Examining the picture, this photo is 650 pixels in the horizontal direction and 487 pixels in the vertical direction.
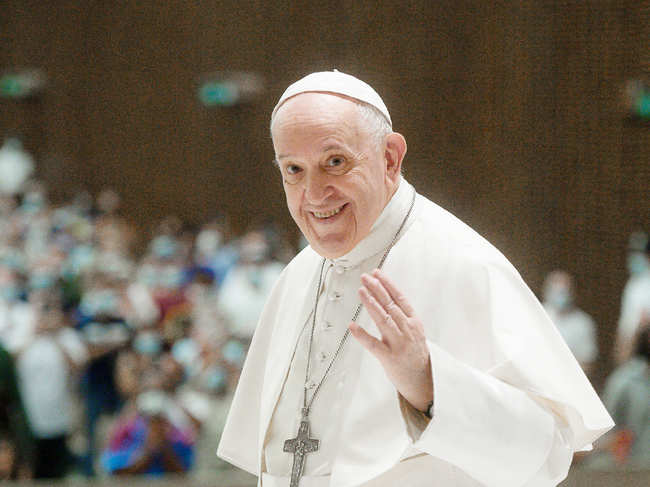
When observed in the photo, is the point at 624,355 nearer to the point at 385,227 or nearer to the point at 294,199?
the point at 385,227

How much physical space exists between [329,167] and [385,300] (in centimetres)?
42

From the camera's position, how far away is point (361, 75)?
33.7 feet

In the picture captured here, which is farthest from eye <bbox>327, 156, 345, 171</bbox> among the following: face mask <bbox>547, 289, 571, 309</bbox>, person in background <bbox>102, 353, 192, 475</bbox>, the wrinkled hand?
face mask <bbox>547, 289, 571, 309</bbox>

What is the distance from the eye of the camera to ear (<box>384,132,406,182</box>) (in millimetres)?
2371

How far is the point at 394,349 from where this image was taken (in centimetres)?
195

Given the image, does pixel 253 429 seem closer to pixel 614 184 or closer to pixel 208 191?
pixel 614 184

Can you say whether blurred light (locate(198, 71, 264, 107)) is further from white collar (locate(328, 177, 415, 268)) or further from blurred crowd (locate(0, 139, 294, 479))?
white collar (locate(328, 177, 415, 268))

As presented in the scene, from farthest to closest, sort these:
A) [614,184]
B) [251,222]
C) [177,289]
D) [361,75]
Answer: [251,222] → [361,75] → [614,184] → [177,289]

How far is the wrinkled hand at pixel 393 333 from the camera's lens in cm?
194

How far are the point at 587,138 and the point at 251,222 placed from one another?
3.37 m

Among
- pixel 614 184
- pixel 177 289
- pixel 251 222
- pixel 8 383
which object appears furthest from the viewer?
pixel 251 222

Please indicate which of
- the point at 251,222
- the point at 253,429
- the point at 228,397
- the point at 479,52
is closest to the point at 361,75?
the point at 479,52

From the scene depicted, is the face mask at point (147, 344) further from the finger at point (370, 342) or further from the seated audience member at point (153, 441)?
the finger at point (370, 342)

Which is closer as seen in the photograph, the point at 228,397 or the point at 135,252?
the point at 228,397
